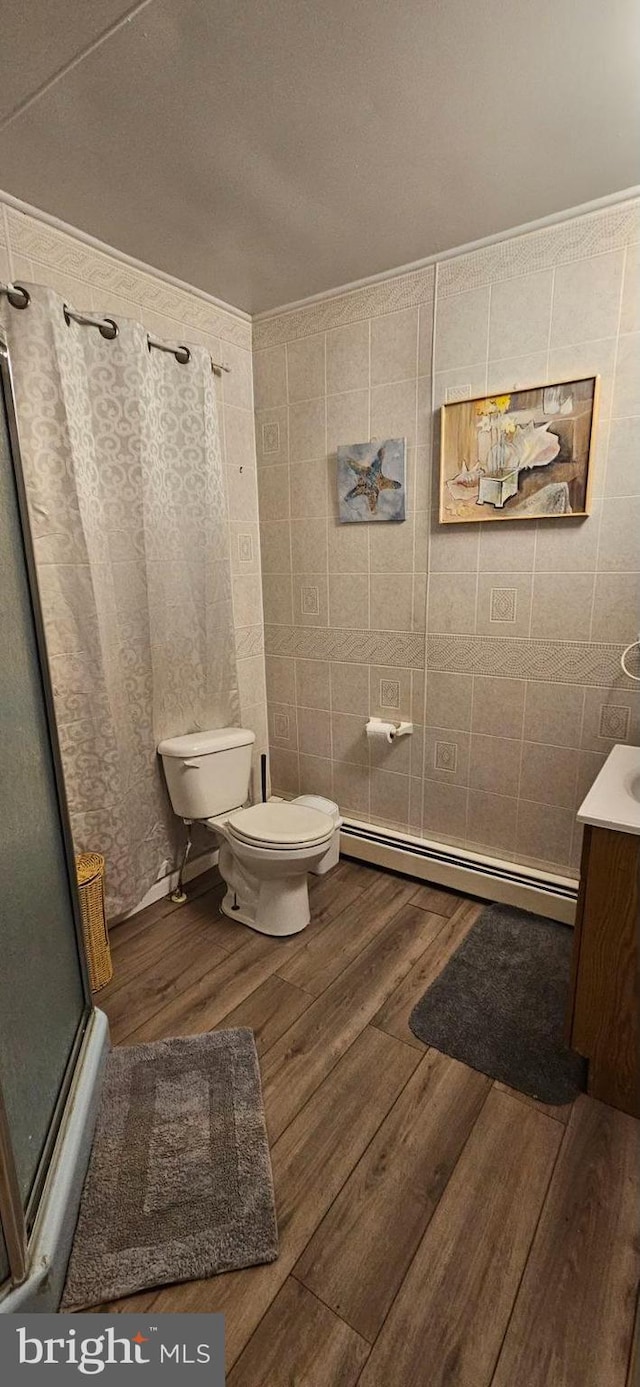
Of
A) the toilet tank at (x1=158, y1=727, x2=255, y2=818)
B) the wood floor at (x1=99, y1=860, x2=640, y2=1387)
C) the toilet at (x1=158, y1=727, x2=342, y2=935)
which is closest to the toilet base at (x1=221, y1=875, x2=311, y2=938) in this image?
the toilet at (x1=158, y1=727, x2=342, y2=935)

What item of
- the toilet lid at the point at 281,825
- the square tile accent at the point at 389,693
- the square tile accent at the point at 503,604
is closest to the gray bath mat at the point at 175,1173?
the toilet lid at the point at 281,825

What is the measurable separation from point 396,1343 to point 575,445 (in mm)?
2152

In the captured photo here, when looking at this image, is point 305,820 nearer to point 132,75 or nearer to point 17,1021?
point 17,1021

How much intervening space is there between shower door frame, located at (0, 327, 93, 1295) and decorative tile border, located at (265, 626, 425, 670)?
1.33m

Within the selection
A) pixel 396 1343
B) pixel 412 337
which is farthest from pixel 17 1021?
pixel 412 337

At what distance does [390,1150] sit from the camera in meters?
1.33

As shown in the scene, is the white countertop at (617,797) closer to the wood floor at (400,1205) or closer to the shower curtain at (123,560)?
the wood floor at (400,1205)

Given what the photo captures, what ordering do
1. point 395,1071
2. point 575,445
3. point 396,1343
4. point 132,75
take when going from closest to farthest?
point 396,1343 < point 132,75 < point 395,1071 < point 575,445

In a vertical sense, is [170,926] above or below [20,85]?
below

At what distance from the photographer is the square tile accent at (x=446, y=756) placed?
229cm

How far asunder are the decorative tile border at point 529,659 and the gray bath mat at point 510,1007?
2.92 feet

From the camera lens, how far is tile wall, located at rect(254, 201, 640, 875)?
5.93 ft

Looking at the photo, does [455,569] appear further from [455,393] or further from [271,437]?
[271,437]

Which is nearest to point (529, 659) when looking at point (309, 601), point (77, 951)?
point (309, 601)
